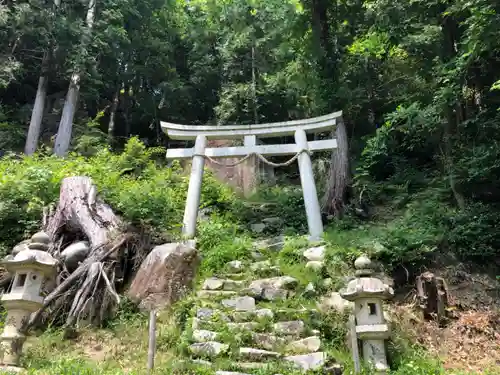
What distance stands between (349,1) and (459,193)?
7.59 m

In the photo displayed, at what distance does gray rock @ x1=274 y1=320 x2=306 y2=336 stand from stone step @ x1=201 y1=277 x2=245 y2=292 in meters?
1.40

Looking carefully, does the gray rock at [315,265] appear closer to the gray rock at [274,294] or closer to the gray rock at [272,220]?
the gray rock at [274,294]

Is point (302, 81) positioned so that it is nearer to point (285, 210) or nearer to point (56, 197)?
point (285, 210)

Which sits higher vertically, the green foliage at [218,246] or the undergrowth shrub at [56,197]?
the undergrowth shrub at [56,197]

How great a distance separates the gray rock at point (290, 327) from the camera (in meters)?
6.25

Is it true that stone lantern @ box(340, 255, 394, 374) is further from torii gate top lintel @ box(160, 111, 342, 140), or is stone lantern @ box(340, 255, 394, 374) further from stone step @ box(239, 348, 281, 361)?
torii gate top lintel @ box(160, 111, 342, 140)

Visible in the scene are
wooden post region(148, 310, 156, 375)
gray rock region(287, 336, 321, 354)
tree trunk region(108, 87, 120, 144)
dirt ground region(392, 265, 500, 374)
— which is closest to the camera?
wooden post region(148, 310, 156, 375)

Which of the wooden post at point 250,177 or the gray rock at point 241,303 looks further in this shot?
the wooden post at point 250,177

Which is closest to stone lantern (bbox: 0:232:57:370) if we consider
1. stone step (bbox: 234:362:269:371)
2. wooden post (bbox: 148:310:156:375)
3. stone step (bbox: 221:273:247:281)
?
wooden post (bbox: 148:310:156:375)

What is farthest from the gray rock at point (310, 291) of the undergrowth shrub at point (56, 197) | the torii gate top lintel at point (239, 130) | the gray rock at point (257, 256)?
the torii gate top lintel at point (239, 130)

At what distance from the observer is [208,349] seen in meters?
5.78

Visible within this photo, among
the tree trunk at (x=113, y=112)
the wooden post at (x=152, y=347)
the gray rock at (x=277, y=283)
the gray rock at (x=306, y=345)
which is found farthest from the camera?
the tree trunk at (x=113, y=112)

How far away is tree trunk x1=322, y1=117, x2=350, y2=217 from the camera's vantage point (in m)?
11.6

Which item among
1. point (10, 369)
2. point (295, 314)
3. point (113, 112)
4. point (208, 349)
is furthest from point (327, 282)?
point (113, 112)
